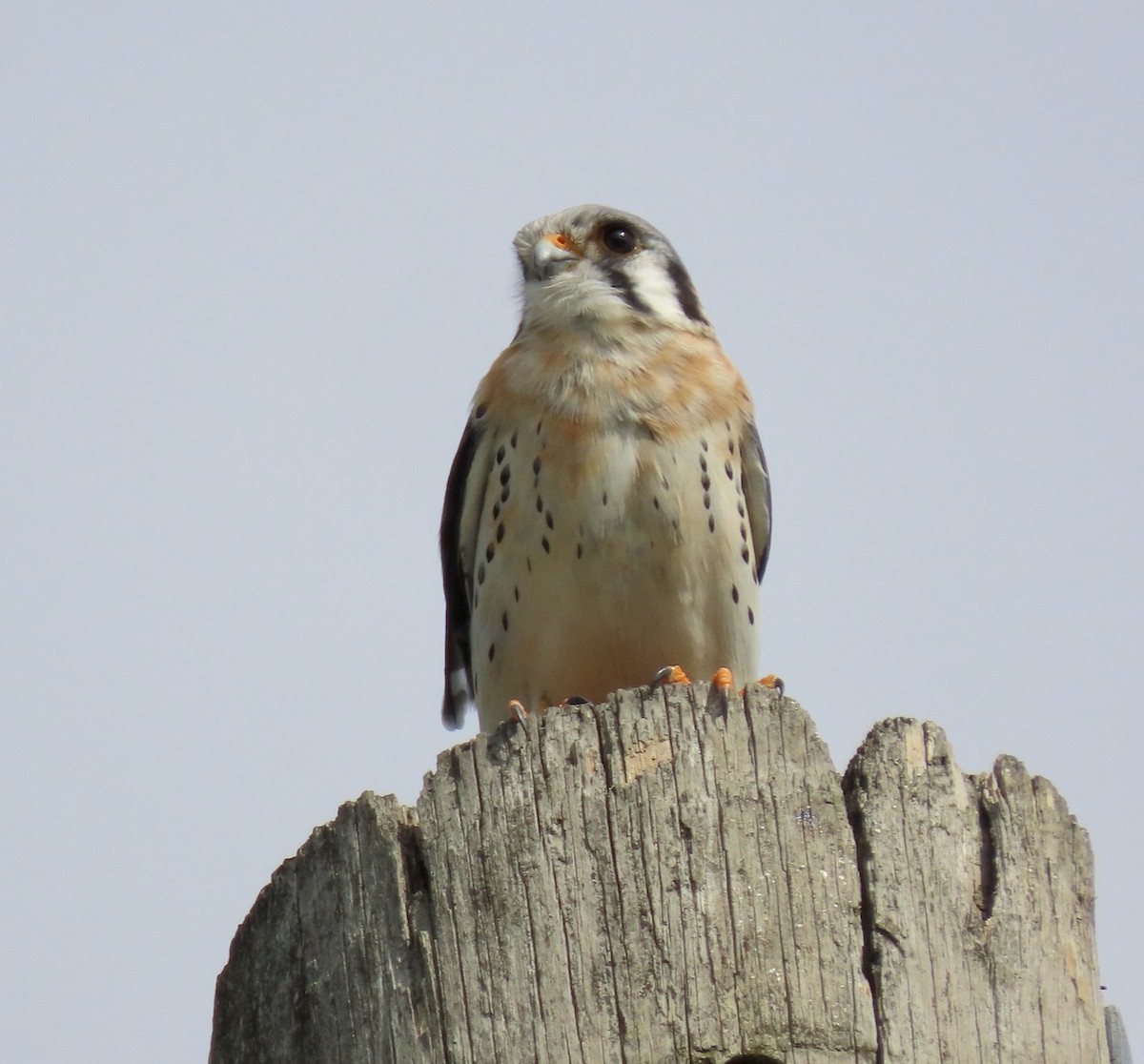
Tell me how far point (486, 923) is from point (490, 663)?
2772 mm

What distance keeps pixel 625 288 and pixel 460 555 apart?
1.27m

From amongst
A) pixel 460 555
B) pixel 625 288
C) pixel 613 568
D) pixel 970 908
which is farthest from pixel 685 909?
pixel 625 288

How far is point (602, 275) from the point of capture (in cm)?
647

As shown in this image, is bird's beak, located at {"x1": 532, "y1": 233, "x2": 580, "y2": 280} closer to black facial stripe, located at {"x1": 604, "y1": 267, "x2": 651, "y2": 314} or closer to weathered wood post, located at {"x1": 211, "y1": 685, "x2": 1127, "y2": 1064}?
black facial stripe, located at {"x1": 604, "y1": 267, "x2": 651, "y2": 314}

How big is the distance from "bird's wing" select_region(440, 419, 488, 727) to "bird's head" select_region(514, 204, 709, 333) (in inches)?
24.6

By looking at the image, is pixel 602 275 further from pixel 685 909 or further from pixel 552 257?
pixel 685 909

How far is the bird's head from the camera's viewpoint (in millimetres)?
6266

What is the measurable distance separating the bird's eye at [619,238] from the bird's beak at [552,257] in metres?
0.15

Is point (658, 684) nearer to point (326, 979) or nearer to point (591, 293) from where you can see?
point (326, 979)

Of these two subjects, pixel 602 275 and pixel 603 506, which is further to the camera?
pixel 602 275

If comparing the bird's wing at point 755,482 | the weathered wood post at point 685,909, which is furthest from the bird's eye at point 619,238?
the weathered wood post at point 685,909

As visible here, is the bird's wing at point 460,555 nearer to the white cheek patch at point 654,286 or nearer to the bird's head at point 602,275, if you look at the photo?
the bird's head at point 602,275

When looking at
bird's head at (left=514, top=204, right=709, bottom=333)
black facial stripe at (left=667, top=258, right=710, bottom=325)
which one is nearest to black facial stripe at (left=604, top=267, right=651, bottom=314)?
bird's head at (left=514, top=204, right=709, bottom=333)

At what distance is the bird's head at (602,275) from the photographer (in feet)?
20.6
